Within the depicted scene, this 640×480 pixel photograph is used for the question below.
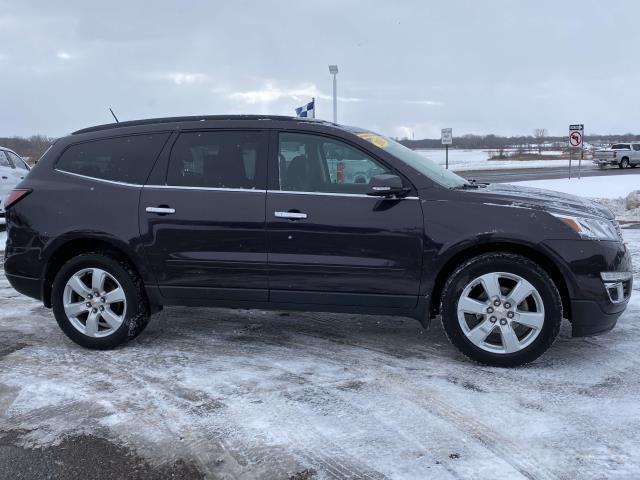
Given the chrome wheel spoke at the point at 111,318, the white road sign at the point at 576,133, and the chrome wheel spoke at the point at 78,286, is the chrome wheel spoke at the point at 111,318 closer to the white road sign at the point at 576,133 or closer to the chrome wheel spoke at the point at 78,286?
the chrome wheel spoke at the point at 78,286

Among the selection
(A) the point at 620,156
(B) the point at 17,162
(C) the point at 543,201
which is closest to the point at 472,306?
(C) the point at 543,201

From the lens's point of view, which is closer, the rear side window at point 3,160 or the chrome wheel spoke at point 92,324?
the chrome wheel spoke at point 92,324

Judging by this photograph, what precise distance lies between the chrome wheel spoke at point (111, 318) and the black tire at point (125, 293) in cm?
3

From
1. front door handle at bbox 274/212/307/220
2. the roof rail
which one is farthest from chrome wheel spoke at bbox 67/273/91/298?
front door handle at bbox 274/212/307/220

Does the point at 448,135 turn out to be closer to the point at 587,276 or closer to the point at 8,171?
the point at 8,171

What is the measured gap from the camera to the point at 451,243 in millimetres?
3998

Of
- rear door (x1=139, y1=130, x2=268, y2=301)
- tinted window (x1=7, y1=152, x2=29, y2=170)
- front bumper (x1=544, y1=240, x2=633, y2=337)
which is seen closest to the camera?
front bumper (x1=544, y1=240, x2=633, y2=337)

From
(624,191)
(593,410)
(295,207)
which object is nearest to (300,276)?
(295,207)

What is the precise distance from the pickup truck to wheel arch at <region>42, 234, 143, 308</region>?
119 ft

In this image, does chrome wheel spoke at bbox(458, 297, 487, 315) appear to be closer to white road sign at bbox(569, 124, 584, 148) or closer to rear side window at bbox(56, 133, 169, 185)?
rear side window at bbox(56, 133, 169, 185)

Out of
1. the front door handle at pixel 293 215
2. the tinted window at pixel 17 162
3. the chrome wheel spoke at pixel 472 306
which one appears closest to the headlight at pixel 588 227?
the chrome wheel spoke at pixel 472 306

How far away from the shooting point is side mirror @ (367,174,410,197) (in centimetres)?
398

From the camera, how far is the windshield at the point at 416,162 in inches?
169

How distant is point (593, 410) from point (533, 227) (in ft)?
3.91
